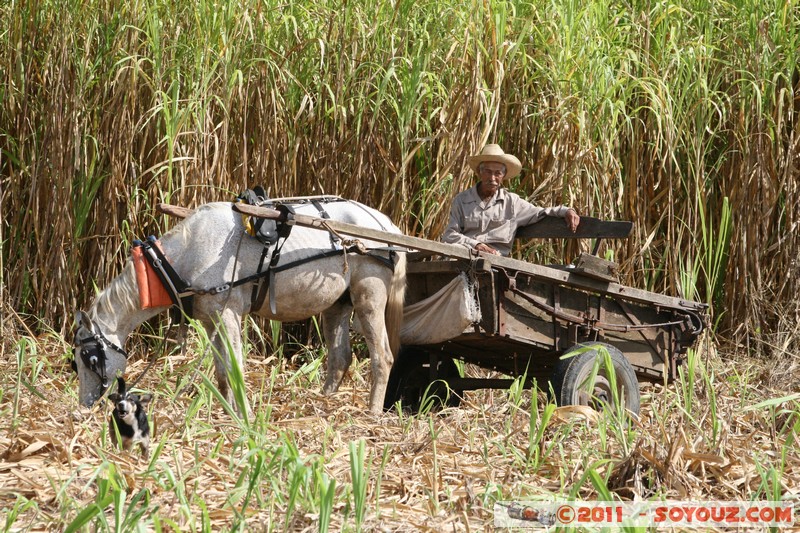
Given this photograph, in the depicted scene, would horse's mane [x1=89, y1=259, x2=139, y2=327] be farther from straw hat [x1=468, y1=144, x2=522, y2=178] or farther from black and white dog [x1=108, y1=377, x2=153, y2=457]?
straw hat [x1=468, y1=144, x2=522, y2=178]

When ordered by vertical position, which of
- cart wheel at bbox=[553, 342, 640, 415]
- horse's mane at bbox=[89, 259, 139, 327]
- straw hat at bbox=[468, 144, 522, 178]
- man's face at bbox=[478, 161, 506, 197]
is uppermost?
straw hat at bbox=[468, 144, 522, 178]

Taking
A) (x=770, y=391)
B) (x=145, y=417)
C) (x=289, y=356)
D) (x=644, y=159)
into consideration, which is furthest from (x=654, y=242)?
(x=145, y=417)

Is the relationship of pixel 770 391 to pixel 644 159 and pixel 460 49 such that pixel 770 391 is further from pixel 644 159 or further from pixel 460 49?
pixel 460 49

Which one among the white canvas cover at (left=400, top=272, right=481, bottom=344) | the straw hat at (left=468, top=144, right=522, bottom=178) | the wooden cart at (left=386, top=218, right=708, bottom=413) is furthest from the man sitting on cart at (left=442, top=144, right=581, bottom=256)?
the white canvas cover at (left=400, top=272, right=481, bottom=344)

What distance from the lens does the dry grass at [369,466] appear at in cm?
300

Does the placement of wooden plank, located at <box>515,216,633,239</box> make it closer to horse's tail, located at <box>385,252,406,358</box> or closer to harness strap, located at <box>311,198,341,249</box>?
horse's tail, located at <box>385,252,406,358</box>

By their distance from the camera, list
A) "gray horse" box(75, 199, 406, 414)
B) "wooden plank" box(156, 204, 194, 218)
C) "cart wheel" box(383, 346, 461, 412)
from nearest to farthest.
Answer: "gray horse" box(75, 199, 406, 414) < "wooden plank" box(156, 204, 194, 218) < "cart wheel" box(383, 346, 461, 412)

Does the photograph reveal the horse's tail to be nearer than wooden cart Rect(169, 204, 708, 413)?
No

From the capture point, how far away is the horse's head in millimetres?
4504

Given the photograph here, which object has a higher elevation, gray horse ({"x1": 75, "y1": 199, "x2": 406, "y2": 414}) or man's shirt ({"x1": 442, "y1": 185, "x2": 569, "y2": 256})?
man's shirt ({"x1": 442, "y1": 185, "x2": 569, "y2": 256})

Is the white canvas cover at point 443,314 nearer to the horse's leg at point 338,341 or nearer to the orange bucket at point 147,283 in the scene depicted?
the horse's leg at point 338,341

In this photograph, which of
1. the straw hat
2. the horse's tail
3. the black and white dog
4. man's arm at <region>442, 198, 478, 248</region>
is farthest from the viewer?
→ the straw hat

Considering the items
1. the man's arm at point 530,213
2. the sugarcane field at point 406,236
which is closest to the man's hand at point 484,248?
the sugarcane field at point 406,236

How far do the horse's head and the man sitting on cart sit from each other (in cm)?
175
